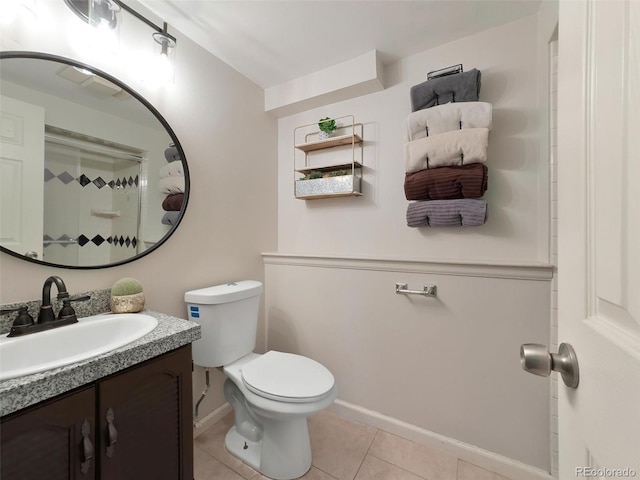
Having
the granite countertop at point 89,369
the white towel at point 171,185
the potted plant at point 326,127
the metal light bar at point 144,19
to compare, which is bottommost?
the granite countertop at point 89,369

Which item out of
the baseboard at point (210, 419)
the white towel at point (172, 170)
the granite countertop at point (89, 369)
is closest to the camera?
the granite countertop at point (89, 369)

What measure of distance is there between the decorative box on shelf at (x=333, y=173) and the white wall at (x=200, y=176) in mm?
315

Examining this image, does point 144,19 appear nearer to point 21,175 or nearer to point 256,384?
point 21,175

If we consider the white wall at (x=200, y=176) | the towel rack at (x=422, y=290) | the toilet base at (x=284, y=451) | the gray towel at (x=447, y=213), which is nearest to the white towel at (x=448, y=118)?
the gray towel at (x=447, y=213)

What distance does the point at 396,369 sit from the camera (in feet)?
5.14

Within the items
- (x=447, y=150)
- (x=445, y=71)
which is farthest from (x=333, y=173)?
(x=445, y=71)

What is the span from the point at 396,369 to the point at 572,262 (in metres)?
1.33

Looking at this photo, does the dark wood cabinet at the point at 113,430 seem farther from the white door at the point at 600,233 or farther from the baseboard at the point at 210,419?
the white door at the point at 600,233

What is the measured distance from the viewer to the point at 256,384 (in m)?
1.19

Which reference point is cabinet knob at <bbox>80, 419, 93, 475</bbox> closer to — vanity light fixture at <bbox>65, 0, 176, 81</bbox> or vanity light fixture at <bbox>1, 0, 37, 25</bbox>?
vanity light fixture at <bbox>1, 0, 37, 25</bbox>

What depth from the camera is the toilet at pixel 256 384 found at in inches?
45.3

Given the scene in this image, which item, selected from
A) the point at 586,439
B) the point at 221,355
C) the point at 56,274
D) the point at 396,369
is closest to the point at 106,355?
the point at 56,274

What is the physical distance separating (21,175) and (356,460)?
1.87m

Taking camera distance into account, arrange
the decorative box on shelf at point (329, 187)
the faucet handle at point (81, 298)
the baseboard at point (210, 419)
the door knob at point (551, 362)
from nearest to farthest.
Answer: the door knob at point (551, 362)
the faucet handle at point (81, 298)
the baseboard at point (210, 419)
the decorative box on shelf at point (329, 187)
